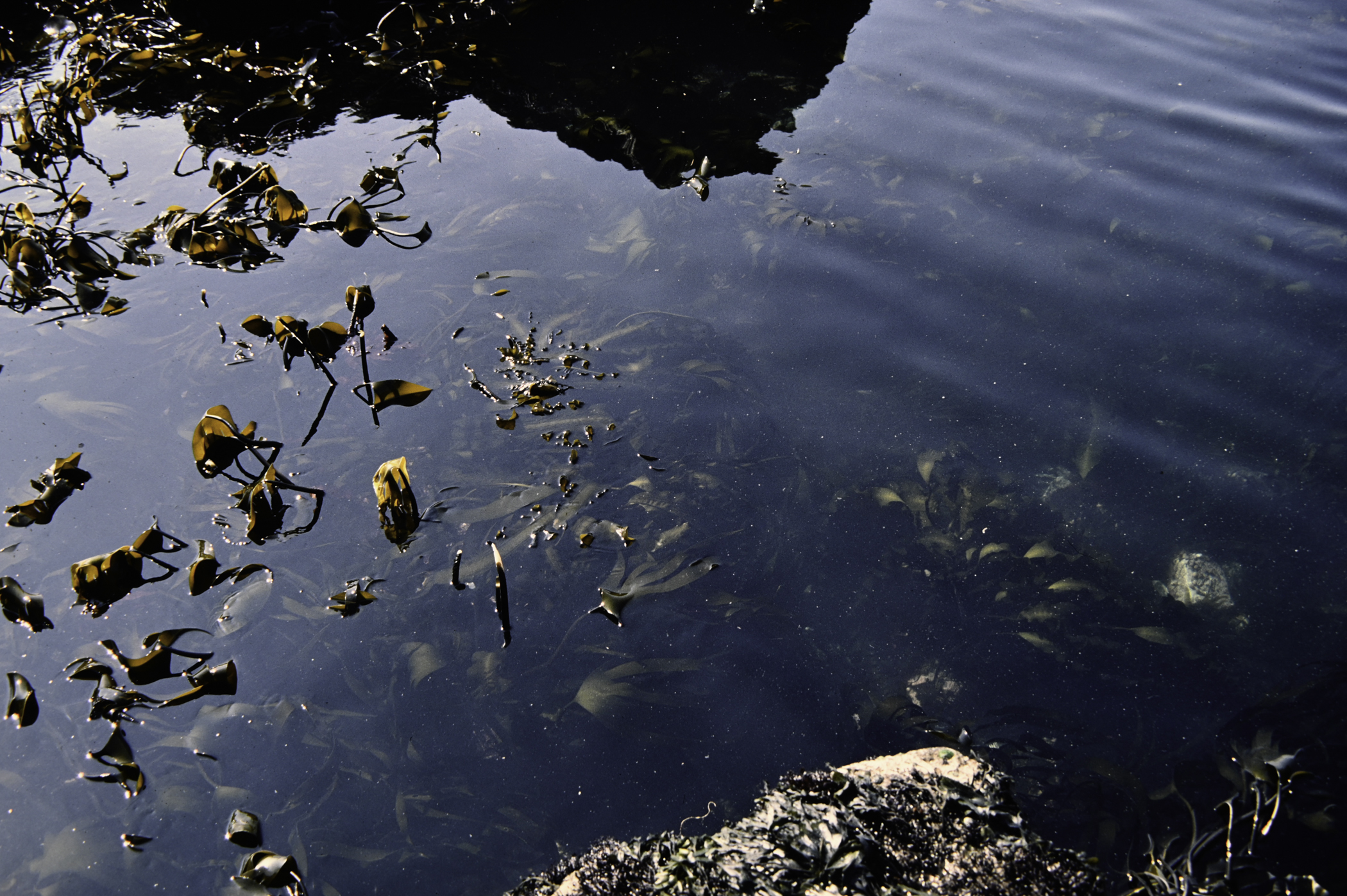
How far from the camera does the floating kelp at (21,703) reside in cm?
175

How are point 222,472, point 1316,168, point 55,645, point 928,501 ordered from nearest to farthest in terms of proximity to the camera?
point 55,645 → point 928,501 → point 222,472 → point 1316,168

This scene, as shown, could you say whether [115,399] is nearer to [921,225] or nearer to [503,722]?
[503,722]

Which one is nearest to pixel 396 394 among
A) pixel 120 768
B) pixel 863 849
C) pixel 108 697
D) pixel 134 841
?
pixel 108 697

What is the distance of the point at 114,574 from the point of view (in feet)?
6.35

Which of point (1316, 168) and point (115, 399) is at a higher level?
point (1316, 168)

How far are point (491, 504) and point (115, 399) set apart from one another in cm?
135

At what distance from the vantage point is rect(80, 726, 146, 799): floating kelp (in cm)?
165

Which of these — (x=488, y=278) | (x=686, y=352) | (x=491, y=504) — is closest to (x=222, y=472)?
(x=491, y=504)

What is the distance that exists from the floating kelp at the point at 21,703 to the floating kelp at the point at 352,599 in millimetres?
650

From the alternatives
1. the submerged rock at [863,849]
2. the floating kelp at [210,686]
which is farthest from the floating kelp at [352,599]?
the submerged rock at [863,849]

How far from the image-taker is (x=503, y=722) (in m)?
1.69

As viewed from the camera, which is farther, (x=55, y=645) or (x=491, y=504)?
(x=491, y=504)

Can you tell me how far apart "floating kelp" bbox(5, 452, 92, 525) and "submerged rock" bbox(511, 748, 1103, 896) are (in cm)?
170

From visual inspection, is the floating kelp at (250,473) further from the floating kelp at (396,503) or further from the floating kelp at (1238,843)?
the floating kelp at (1238,843)
